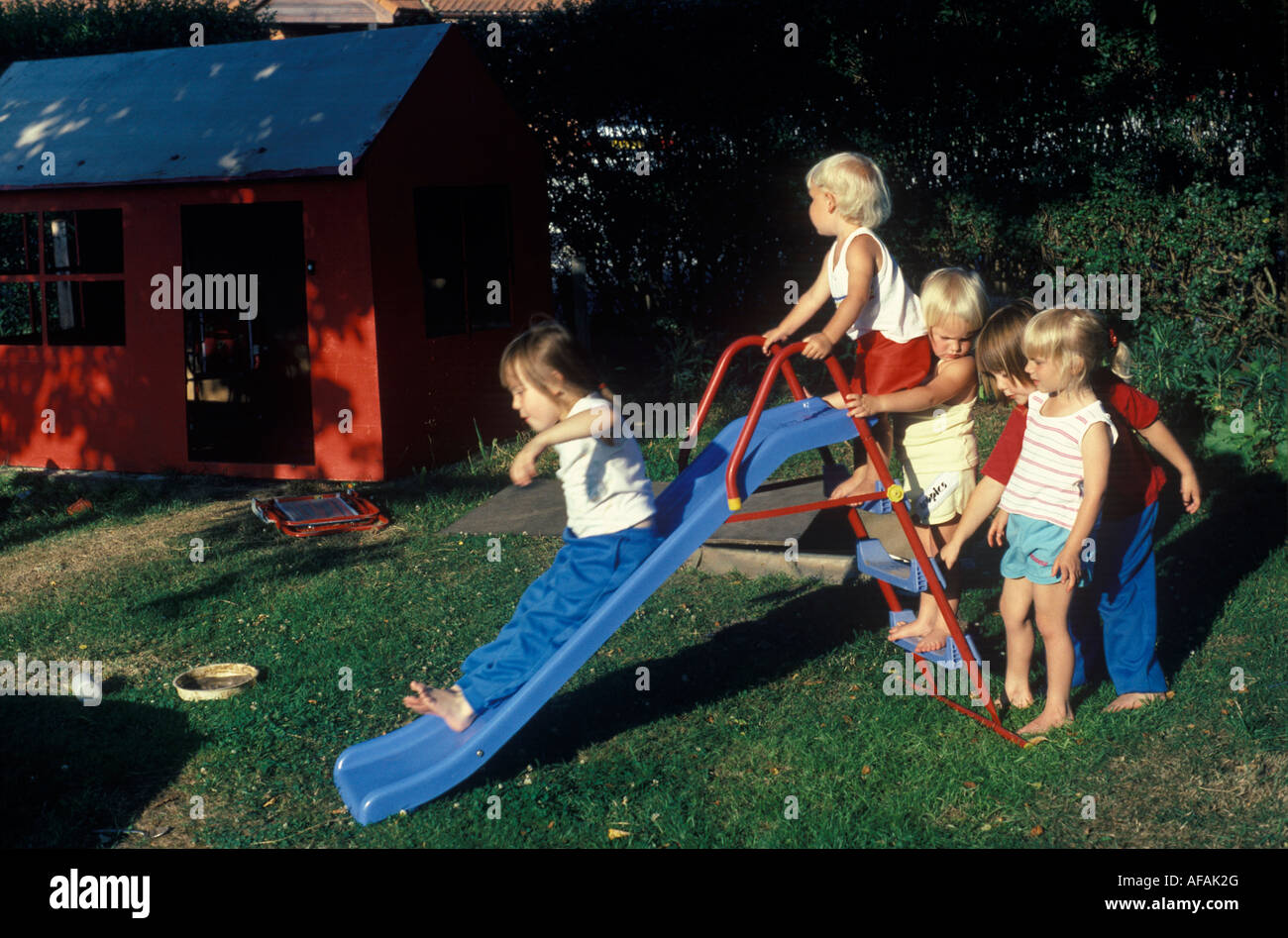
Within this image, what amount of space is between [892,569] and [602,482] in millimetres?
1277

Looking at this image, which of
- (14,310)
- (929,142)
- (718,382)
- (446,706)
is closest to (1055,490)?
(718,382)

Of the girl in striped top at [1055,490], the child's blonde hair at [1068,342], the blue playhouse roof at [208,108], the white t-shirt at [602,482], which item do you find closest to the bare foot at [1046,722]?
the girl in striped top at [1055,490]

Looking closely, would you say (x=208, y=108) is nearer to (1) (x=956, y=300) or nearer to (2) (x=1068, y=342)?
(1) (x=956, y=300)

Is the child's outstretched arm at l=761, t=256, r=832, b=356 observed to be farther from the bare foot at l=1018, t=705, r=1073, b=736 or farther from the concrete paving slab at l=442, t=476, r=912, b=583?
the bare foot at l=1018, t=705, r=1073, b=736

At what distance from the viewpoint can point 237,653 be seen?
5.61 metres

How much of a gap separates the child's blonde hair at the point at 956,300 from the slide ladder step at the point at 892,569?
0.93m

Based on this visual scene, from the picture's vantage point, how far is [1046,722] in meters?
4.53

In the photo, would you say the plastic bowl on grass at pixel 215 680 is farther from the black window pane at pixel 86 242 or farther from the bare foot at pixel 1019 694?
the black window pane at pixel 86 242

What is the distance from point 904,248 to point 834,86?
1.36 m

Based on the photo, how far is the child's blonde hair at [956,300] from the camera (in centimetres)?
463

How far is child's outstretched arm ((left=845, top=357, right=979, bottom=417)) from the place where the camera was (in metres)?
4.44
